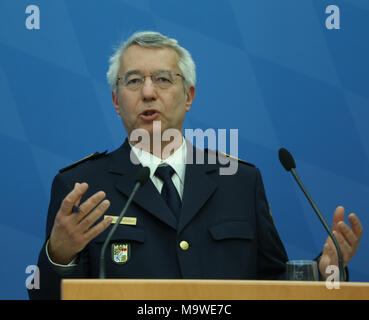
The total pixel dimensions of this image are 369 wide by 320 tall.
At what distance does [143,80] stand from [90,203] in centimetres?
75

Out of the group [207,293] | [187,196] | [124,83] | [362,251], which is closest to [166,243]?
[187,196]

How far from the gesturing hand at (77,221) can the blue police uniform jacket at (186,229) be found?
187 millimetres

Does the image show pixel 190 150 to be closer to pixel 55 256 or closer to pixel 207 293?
pixel 55 256

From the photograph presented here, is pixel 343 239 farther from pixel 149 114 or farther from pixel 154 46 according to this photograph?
pixel 154 46

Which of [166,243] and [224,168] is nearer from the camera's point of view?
[166,243]

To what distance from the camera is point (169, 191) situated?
1957 mm

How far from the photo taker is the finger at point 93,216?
148 cm

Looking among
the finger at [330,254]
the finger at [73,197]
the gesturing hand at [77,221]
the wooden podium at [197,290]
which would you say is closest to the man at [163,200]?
the gesturing hand at [77,221]

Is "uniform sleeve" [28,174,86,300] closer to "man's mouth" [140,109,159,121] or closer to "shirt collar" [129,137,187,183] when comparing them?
"shirt collar" [129,137,187,183]

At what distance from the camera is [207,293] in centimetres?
115

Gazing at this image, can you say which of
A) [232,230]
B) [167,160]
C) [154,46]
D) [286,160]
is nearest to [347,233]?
[286,160]

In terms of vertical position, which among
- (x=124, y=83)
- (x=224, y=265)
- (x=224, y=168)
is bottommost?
(x=224, y=265)
